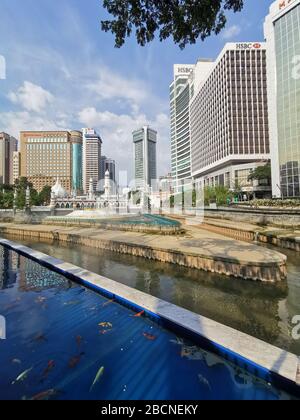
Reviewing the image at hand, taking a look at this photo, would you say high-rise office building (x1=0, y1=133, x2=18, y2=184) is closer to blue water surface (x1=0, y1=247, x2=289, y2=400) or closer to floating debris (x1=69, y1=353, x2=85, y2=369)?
blue water surface (x1=0, y1=247, x2=289, y2=400)

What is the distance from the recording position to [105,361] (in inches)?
165

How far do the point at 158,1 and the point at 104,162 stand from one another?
188m

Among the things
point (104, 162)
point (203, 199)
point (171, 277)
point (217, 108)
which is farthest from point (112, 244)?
point (104, 162)

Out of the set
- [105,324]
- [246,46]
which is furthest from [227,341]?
[246,46]

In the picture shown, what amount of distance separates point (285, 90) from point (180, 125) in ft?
269

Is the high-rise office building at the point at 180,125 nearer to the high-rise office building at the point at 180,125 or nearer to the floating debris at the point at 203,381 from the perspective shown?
the high-rise office building at the point at 180,125

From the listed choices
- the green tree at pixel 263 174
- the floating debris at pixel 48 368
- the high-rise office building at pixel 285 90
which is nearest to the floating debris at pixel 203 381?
the floating debris at pixel 48 368

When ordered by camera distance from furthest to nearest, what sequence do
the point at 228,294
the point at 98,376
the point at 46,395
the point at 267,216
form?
the point at 267,216
the point at 228,294
the point at 98,376
the point at 46,395

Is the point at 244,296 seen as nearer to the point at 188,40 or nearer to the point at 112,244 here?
the point at 188,40

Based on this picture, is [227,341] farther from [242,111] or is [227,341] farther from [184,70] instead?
[184,70]

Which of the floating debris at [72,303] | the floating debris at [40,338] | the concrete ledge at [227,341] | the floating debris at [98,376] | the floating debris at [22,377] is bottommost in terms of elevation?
the floating debris at [98,376]

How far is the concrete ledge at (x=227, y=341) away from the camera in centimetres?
353

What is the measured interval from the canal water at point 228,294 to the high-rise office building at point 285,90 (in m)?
37.3
